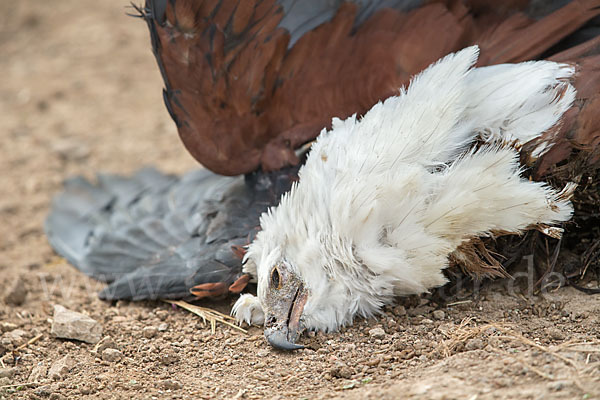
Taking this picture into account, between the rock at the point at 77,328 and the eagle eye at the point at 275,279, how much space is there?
84 cm

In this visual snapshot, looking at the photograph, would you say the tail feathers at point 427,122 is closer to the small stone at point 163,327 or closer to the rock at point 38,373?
the small stone at point 163,327

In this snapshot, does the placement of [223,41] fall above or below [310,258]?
above

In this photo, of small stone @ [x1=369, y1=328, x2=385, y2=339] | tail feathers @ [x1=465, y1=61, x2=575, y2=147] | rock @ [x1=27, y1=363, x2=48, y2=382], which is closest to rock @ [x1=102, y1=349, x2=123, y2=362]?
rock @ [x1=27, y1=363, x2=48, y2=382]

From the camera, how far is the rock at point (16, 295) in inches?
141

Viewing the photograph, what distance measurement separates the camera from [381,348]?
8.63 feet

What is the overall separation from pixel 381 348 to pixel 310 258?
0.47 meters

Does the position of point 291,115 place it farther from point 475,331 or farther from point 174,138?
point 174,138

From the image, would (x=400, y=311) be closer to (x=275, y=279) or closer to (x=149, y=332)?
(x=275, y=279)

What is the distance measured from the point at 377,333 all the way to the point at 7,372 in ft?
4.90

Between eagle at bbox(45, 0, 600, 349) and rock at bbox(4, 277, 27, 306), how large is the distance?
0.46m

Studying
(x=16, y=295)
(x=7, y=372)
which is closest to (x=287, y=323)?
(x=7, y=372)

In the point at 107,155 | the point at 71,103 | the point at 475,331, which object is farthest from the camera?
the point at 71,103

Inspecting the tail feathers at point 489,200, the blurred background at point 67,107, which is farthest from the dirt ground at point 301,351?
the blurred background at point 67,107

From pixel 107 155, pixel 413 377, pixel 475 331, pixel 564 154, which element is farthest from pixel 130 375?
pixel 107 155
